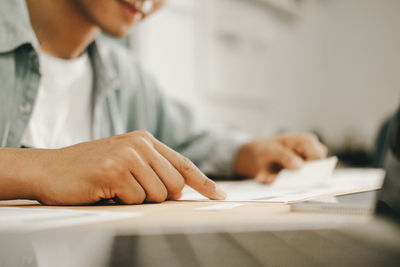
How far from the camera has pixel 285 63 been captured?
2.52 meters

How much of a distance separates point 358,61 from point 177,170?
8.97 feet

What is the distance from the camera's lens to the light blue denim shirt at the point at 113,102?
0.59 meters

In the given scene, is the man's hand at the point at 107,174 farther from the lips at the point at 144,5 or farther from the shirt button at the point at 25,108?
the lips at the point at 144,5

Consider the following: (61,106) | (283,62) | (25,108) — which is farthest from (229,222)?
(283,62)

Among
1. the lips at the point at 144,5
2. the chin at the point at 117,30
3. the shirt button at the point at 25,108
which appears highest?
the lips at the point at 144,5

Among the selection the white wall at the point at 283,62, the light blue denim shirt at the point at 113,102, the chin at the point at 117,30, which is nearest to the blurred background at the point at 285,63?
the white wall at the point at 283,62

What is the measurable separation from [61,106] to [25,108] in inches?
5.1

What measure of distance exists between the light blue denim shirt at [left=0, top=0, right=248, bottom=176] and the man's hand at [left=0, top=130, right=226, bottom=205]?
11.8 inches

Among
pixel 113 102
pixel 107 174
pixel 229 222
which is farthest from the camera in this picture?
pixel 113 102

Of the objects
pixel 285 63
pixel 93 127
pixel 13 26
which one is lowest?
pixel 93 127

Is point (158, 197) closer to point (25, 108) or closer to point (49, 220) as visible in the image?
point (49, 220)

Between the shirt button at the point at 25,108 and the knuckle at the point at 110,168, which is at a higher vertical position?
the knuckle at the point at 110,168

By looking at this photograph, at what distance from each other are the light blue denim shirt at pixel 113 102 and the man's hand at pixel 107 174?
30cm

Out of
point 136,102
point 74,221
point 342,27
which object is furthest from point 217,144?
point 342,27
